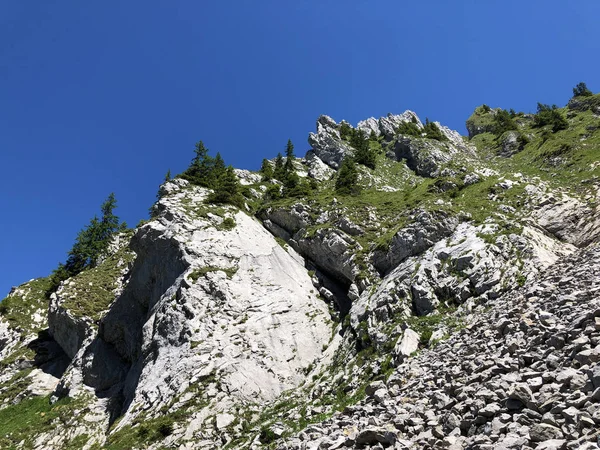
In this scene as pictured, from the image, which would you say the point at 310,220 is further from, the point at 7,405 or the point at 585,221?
the point at 7,405

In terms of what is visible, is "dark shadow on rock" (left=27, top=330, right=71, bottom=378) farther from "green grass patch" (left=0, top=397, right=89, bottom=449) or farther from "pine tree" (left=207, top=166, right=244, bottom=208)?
"pine tree" (left=207, top=166, right=244, bottom=208)

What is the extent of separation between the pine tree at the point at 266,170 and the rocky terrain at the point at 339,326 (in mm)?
15898

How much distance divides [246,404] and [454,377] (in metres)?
17.7

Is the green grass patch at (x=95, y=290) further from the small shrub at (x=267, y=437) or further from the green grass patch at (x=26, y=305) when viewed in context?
the small shrub at (x=267, y=437)

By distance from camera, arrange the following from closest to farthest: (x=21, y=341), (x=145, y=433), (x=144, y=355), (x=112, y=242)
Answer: (x=145, y=433), (x=144, y=355), (x=21, y=341), (x=112, y=242)

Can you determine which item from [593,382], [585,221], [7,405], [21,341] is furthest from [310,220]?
[21,341]

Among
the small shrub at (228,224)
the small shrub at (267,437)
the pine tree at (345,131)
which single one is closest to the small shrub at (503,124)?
the pine tree at (345,131)

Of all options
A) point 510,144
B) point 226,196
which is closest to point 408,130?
point 510,144

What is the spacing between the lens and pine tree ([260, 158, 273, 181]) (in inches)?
2693

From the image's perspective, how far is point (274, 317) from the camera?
3134 cm

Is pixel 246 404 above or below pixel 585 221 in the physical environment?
below

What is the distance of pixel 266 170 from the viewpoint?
75.1 metres

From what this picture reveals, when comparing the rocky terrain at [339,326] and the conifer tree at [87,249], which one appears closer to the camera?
the rocky terrain at [339,326]

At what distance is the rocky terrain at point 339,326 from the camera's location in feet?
27.8
